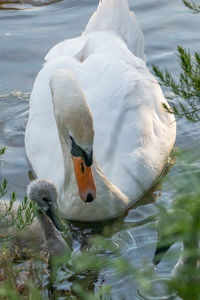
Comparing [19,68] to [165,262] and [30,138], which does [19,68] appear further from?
[165,262]

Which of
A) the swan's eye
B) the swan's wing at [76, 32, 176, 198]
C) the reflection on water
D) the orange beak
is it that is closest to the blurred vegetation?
the swan's eye

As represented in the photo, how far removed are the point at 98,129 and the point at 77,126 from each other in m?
0.80

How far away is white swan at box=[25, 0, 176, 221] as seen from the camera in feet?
18.8

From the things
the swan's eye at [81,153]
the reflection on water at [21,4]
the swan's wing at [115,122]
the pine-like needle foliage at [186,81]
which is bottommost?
the reflection on water at [21,4]

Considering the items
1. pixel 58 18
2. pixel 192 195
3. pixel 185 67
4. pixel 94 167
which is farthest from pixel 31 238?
pixel 58 18

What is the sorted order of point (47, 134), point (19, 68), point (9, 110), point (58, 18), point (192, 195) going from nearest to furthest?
point (192, 195)
point (47, 134)
point (9, 110)
point (19, 68)
point (58, 18)

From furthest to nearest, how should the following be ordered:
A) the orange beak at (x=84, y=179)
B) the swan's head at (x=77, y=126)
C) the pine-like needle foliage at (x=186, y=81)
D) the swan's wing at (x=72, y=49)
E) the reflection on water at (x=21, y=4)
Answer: the reflection on water at (x=21, y=4)
the swan's wing at (x=72, y=49)
the orange beak at (x=84, y=179)
the swan's head at (x=77, y=126)
the pine-like needle foliage at (x=186, y=81)

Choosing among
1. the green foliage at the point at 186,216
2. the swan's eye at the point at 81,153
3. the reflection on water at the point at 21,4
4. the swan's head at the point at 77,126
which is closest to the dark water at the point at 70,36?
the reflection on water at the point at 21,4

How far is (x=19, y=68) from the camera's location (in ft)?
29.9

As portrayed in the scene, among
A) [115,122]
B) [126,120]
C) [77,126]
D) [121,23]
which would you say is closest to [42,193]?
[77,126]

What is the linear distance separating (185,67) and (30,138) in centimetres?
317

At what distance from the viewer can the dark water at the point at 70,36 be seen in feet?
18.8

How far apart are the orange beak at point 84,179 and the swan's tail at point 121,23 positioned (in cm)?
267

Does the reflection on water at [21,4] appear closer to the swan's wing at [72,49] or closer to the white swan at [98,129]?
the swan's wing at [72,49]
